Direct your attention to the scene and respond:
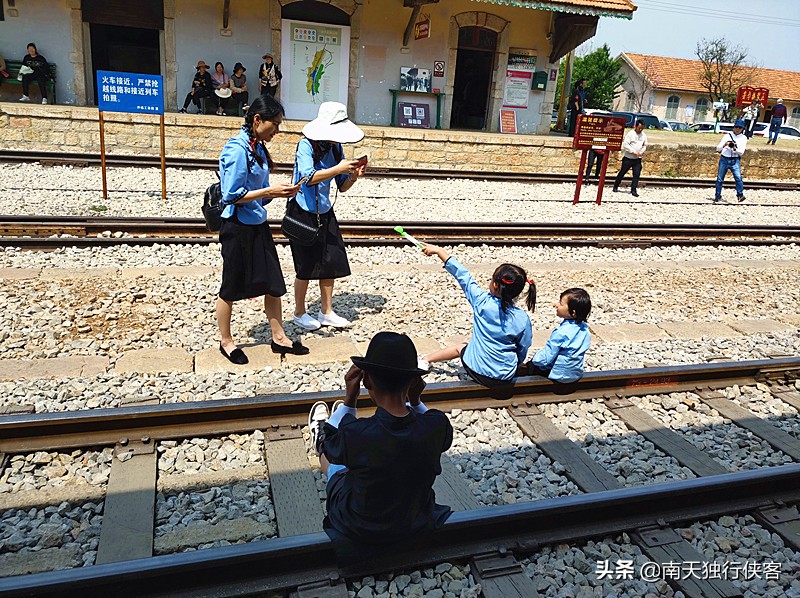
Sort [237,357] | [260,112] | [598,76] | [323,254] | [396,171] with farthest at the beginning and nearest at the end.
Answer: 1. [598,76]
2. [396,171]
3. [323,254]
4. [237,357]
5. [260,112]

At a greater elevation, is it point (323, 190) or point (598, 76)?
point (598, 76)

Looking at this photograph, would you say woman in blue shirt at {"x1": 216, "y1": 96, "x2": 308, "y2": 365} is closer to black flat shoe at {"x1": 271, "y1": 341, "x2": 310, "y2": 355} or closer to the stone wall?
black flat shoe at {"x1": 271, "y1": 341, "x2": 310, "y2": 355}

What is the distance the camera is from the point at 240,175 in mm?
4742

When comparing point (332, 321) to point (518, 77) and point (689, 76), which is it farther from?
point (689, 76)

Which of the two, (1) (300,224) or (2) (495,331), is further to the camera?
(1) (300,224)

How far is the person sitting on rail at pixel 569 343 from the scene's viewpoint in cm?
503

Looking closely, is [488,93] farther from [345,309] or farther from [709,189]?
[345,309]

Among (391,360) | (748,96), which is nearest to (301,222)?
(391,360)

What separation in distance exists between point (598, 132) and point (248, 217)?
1128cm

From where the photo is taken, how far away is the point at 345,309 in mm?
6840

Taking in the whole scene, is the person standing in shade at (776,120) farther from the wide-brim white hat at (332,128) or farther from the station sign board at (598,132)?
the wide-brim white hat at (332,128)

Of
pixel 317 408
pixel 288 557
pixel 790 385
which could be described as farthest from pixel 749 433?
pixel 288 557

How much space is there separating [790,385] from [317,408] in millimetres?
4054

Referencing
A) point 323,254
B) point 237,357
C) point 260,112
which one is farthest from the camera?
point 323,254
